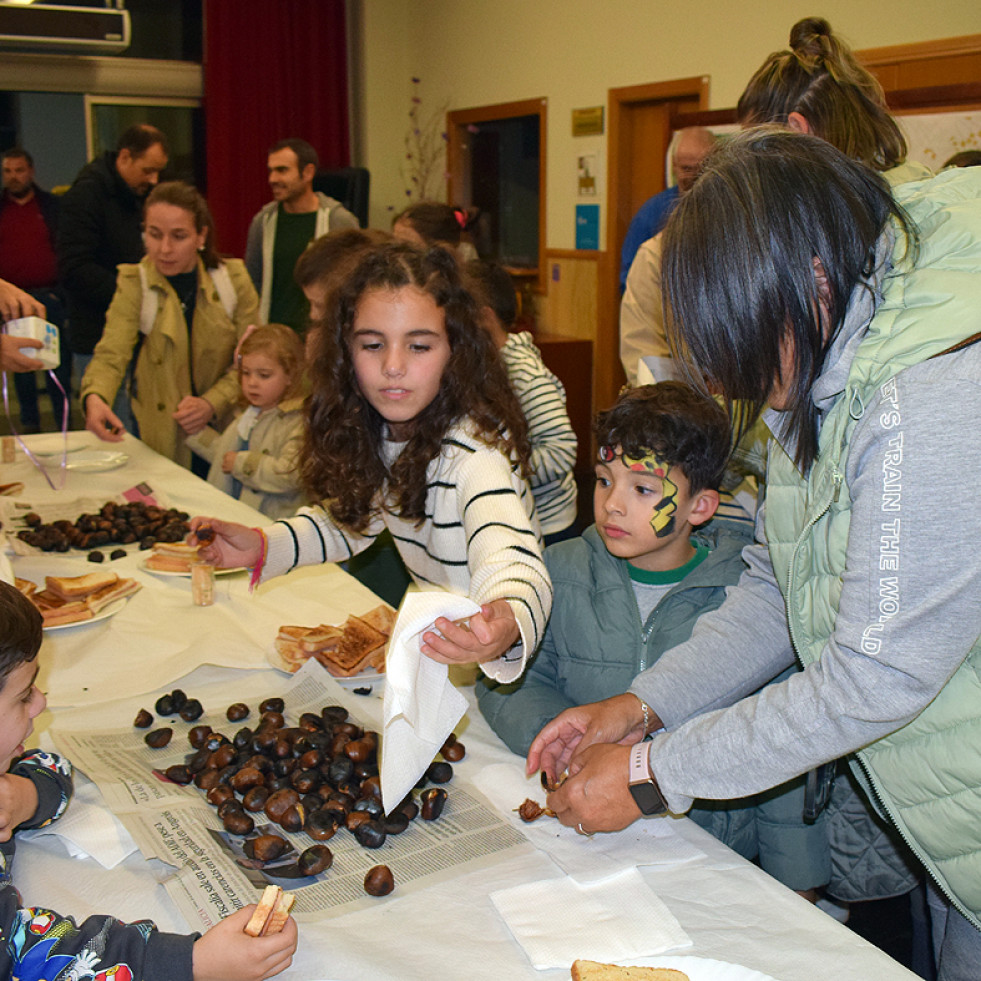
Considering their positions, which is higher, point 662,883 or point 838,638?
point 838,638

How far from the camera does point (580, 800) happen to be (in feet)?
4.24

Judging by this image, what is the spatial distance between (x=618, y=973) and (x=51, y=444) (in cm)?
347

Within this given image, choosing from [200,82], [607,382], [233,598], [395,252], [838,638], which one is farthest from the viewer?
[200,82]

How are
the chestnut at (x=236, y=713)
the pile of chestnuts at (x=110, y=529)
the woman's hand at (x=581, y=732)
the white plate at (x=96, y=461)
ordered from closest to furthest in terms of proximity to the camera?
the woman's hand at (x=581, y=732), the chestnut at (x=236, y=713), the pile of chestnuts at (x=110, y=529), the white plate at (x=96, y=461)

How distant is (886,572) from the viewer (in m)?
1.02

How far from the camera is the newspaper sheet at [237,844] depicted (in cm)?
119

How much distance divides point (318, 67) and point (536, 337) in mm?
3201

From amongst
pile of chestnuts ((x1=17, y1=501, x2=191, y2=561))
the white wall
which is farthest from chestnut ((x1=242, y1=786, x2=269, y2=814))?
the white wall

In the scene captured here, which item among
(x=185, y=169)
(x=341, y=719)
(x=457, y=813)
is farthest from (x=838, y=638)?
(x=185, y=169)

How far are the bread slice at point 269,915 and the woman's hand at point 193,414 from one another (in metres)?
3.06

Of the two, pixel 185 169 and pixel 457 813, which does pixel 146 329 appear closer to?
pixel 457 813

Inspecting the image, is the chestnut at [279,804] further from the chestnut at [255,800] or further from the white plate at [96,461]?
the white plate at [96,461]

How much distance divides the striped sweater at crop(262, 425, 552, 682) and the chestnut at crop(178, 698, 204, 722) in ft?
1.60

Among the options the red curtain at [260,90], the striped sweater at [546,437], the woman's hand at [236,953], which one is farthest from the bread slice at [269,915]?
the red curtain at [260,90]
